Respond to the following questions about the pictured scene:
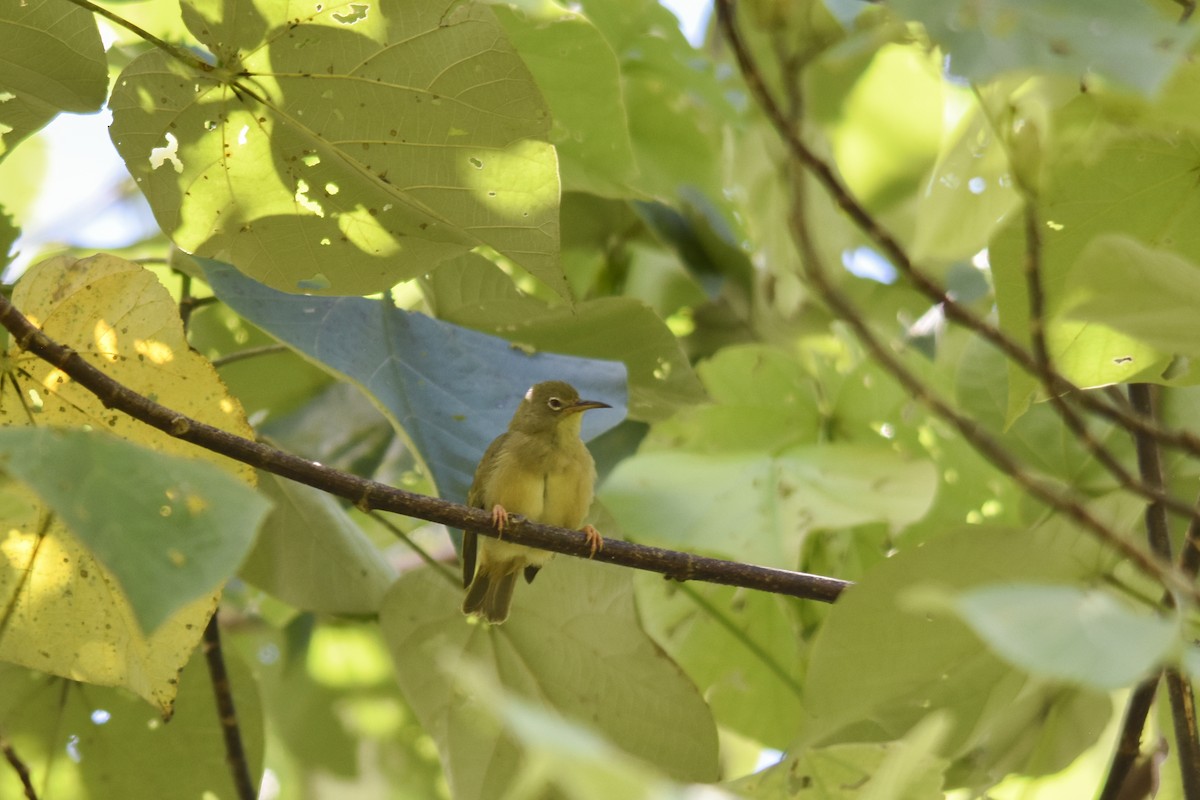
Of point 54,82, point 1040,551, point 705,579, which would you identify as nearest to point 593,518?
point 705,579

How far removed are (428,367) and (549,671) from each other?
0.73m

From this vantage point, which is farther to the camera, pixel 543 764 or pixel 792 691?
pixel 792 691

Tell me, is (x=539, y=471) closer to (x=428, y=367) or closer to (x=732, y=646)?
(x=732, y=646)

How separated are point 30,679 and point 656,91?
97.6 inches

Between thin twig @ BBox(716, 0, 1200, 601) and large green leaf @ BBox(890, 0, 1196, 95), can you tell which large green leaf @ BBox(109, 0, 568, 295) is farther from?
large green leaf @ BBox(890, 0, 1196, 95)

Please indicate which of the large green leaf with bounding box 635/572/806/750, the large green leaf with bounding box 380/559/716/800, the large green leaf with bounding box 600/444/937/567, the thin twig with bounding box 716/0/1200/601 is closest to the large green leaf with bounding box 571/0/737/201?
the large green leaf with bounding box 600/444/937/567

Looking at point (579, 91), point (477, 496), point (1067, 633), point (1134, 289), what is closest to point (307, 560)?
point (477, 496)

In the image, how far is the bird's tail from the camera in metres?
2.86

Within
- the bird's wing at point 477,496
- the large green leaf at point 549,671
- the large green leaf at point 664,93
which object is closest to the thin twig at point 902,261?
the large green leaf at point 549,671

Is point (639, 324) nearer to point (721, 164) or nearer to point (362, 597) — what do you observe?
point (362, 597)

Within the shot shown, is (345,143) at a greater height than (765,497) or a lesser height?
greater

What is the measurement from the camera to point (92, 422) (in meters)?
2.09

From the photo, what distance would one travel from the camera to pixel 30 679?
268 cm

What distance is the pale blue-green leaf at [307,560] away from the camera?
274cm
